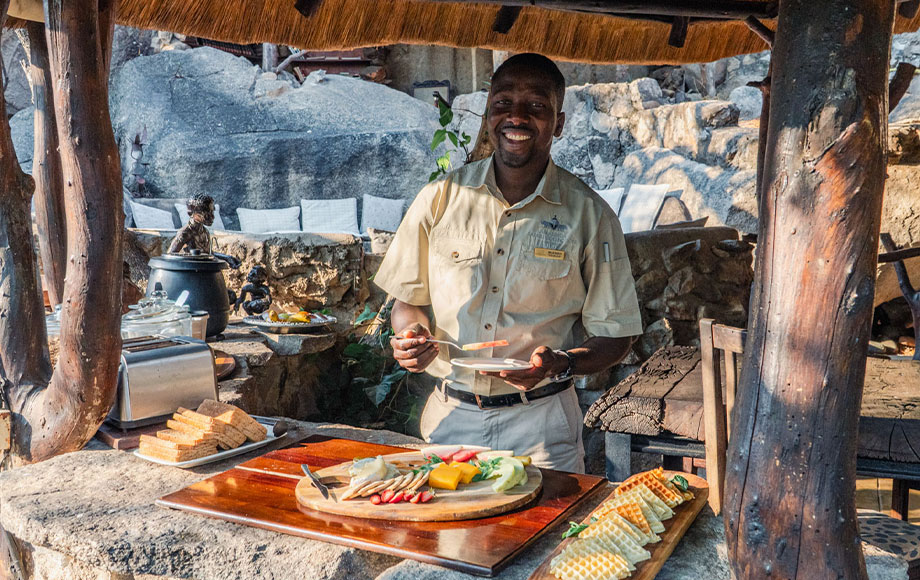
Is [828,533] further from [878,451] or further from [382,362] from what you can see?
[382,362]

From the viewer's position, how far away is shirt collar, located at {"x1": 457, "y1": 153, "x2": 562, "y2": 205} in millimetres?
Result: 2554

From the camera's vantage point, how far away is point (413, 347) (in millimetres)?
2312

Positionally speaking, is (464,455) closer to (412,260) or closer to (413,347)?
(413,347)

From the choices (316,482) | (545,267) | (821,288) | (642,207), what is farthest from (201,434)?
(642,207)

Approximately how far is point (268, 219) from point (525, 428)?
1133 centimetres

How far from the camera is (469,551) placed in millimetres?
Answer: 1532

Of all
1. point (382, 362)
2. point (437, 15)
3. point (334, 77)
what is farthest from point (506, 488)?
point (334, 77)

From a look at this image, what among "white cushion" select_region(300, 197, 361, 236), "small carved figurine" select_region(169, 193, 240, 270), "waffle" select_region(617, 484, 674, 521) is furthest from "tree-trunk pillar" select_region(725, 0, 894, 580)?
"white cushion" select_region(300, 197, 361, 236)

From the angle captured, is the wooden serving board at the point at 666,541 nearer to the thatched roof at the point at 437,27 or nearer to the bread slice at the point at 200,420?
the bread slice at the point at 200,420

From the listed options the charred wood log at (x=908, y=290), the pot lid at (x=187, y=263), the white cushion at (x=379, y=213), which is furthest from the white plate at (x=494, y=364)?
the white cushion at (x=379, y=213)

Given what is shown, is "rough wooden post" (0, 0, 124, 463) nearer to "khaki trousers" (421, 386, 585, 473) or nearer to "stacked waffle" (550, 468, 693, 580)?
"khaki trousers" (421, 386, 585, 473)

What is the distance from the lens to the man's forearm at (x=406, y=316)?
2586 millimetres

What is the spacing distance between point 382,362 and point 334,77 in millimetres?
10459

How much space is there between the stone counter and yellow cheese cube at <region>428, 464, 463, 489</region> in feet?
0.68
